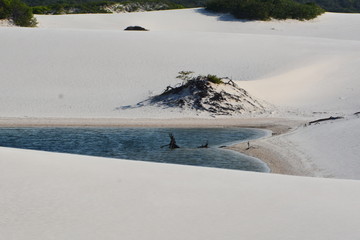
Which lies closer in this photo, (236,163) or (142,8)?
(236,163)

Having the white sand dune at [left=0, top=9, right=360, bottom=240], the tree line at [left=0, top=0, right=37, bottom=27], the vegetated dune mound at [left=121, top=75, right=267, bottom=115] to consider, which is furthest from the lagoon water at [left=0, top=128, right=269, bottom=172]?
the tree line at [left=0, top=0, right=37, bottom=27]

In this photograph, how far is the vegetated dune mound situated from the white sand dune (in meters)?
0.72

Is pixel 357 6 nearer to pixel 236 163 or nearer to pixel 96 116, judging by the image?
pixel 96 116

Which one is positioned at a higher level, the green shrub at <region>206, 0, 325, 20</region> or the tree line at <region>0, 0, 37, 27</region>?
the green shrub at <region>206, 0, 325, 20</region>

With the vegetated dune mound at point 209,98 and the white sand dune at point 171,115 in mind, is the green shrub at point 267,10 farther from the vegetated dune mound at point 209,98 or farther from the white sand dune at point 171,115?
the vegetated dune mound at point 209,98

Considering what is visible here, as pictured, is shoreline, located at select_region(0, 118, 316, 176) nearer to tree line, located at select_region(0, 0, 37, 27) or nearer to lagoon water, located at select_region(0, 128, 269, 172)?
lagoon water, located at select_region(0, 128, 269, 172)

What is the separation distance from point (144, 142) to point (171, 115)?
4598 mm

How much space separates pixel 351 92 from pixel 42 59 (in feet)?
46.9

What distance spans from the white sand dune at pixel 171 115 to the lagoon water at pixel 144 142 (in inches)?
63.6

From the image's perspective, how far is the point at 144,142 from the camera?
18.0 metres

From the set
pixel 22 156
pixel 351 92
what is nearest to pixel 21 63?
pixel 351 92

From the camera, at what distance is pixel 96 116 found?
22.5 m

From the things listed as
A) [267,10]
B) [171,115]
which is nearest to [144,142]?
[171,115]

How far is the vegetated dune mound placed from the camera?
23062 mm
